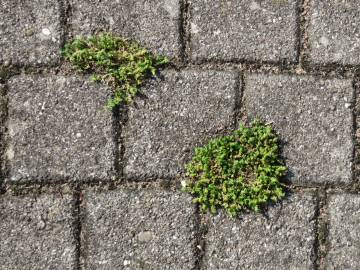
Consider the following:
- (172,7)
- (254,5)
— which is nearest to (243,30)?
(254,5)

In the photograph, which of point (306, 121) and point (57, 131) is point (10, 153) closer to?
point (57, 131)

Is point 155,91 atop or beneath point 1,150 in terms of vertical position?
atop

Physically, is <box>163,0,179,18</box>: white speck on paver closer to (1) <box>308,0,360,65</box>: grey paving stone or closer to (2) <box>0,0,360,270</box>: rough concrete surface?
(2) <box>0,0,360,270</box>: rough concrete surface

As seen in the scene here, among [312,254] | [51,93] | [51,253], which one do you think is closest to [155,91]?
[51,93]

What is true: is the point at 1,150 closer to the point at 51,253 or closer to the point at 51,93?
the point at 51,93

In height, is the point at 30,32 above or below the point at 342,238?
above
